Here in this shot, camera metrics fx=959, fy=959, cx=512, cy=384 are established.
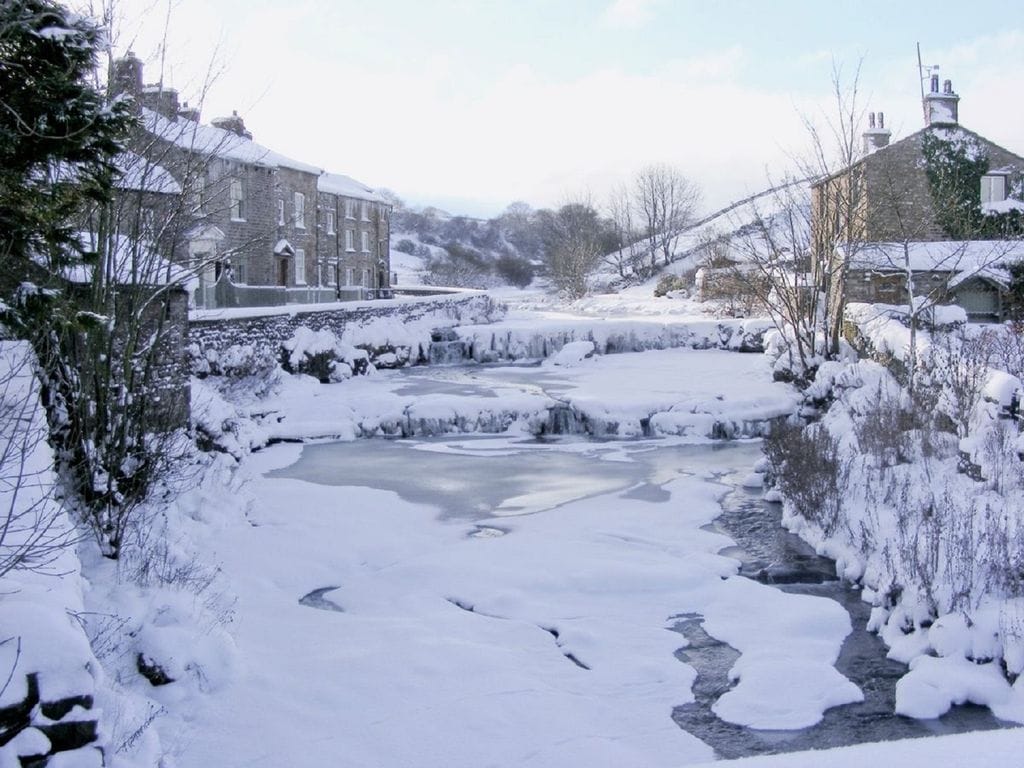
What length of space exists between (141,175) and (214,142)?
10474 mm

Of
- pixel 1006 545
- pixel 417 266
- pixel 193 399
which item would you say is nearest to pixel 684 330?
pixel 193 399

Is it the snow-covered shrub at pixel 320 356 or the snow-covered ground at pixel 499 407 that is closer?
the snow-covered ground at pixel 499 407

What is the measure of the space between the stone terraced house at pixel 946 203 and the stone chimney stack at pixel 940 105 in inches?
1.3

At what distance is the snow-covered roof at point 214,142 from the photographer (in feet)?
32.1

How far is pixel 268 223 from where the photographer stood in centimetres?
3622

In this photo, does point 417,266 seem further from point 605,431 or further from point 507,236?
point 605,431

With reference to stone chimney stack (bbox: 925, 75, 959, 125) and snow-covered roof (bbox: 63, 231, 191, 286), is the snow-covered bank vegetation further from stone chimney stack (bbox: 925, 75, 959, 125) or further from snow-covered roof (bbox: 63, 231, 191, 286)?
stone chimney stack (bbox: 925, 75, 959, 125)

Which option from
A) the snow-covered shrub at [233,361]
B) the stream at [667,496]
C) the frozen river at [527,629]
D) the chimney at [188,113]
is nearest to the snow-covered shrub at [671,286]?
the snow-covered shrub at [233,361]

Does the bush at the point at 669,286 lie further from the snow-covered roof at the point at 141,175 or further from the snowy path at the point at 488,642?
the snow-covered roof at the point at 141,175

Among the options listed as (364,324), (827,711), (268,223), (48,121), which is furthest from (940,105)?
(48,121)

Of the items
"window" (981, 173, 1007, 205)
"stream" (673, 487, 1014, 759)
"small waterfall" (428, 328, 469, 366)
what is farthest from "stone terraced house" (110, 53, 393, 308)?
"window" (981, 173, 1007, 205)

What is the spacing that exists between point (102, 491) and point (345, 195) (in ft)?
126

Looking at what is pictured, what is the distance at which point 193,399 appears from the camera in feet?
46.3

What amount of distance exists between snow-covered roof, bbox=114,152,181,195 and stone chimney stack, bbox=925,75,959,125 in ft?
94.7
